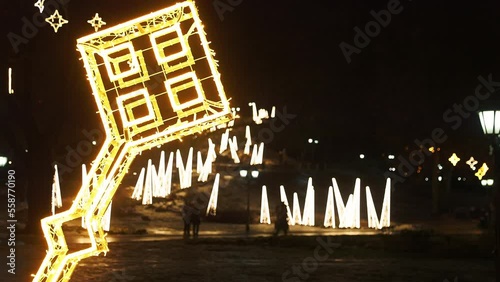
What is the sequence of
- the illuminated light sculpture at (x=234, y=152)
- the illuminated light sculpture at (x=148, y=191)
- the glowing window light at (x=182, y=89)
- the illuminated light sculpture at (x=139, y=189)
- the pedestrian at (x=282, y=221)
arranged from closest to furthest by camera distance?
the glowing window light at (x=182, y=89) → the pedestrian at (x=282, y=221) → the illuminated light sculpture at (x=148, y=191) → the illuminated light sculpture at (x=139, y=189) → the illuminated light sculpture at (x=234, y=152)

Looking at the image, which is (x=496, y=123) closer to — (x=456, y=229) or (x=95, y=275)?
(x=95, y=275)

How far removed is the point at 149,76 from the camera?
24.0ft

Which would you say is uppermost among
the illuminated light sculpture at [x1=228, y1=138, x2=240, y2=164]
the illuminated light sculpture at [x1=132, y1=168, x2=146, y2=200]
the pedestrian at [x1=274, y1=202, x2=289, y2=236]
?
the illuminated light sculpture at [x1=228, y1=138, x2=240, y2=164]

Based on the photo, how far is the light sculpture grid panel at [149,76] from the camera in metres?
7.19

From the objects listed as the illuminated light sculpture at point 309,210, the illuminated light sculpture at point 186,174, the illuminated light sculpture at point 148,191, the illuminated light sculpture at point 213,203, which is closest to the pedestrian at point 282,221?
the illuminated light sculpture at point 309,210

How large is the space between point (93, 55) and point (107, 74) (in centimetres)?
27

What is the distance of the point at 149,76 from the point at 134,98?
255 millimetres

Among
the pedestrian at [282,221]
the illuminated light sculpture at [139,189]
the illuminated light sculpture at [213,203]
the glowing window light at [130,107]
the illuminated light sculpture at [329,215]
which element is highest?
the illuminated light sculpture at [139,189]

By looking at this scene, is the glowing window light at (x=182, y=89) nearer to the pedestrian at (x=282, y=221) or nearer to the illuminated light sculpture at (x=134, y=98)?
the illuminated light sculpture at (x=134, y=98)

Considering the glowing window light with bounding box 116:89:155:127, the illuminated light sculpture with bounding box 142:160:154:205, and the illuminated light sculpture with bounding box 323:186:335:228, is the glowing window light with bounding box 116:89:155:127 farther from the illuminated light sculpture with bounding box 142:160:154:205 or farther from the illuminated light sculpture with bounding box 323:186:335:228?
the illuminated light sculpture with bounding box 142:160:154:205

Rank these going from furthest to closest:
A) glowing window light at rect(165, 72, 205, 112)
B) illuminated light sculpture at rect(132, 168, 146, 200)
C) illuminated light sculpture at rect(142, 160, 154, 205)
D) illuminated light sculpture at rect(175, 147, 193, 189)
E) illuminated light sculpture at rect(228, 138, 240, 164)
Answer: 1. illuminated light sculpture at rect(228, 138, 240, 164)
2. illuminated light sculpture at rect(175, 147, 193, 189)
3. illuminated light sculpture at rect(132, 168, 146, 200)
4. illuminated light sculpture at rect(142, 160, 154, 205)
5. glowing window light at rect(165, 72, 205, 112)

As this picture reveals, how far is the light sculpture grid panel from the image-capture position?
7188mm

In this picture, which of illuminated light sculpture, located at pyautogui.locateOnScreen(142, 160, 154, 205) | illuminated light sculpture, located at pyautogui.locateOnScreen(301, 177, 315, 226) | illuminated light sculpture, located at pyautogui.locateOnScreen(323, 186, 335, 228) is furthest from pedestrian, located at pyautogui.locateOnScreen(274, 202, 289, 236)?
illuminated light sculpture, located at pyautogui.locateOnScreen(142, 160, 154, 205)

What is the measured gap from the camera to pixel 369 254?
21.4 metres
